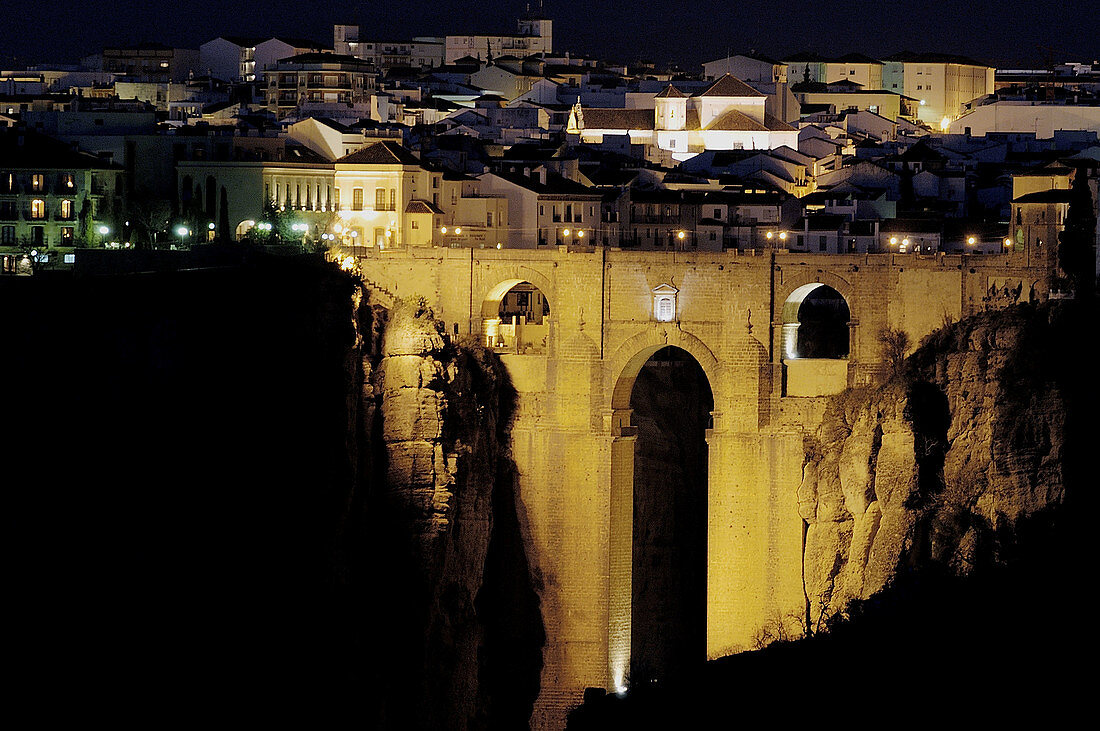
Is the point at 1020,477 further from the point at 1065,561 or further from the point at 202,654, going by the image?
the point at 202,654

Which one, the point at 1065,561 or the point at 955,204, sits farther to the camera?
the point at 955,204

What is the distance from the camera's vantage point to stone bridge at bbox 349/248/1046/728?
2003 inches

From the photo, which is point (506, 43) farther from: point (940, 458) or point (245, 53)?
point (940, 458)

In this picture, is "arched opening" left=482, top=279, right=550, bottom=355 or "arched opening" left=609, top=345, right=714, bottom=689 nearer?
"arched opening" left=482, top=279, right=550, bottom=355

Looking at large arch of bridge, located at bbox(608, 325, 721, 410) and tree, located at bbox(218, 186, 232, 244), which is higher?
tree, located at bbox(218, 186, 232, 244)

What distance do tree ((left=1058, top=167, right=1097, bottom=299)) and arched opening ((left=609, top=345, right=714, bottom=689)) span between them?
966 cm

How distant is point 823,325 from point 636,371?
8.20m

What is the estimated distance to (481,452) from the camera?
5194cm

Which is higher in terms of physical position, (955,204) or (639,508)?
(955,204)

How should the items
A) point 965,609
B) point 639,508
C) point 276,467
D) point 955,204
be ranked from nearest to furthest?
point 965,609 < point 276,467 < point 639,508 < point 955,204

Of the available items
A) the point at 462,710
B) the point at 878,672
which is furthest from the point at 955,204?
the point at 878,672

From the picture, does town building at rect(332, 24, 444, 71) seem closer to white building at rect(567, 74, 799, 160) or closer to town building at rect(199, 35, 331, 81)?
town building at rect(199, 35, 331, 81)

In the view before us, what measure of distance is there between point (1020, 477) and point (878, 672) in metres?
18.9

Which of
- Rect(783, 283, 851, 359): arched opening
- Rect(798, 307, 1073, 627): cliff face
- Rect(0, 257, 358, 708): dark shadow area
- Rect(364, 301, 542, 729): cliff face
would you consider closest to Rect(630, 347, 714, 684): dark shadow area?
Rect(783, 283, 851, 359): arched opening
